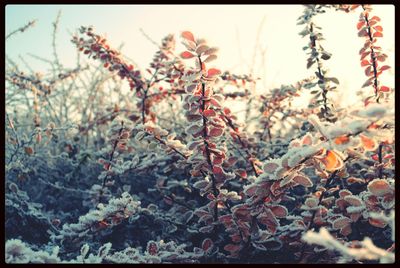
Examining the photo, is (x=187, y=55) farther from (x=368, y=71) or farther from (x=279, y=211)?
(x=368, y=71)

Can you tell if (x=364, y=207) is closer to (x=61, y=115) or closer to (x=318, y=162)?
(x=318, y=162)

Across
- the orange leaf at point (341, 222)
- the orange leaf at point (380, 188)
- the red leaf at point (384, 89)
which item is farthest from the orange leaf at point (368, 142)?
the red leaf at point (384, 89)

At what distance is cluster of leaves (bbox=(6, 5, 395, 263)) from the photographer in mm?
1341

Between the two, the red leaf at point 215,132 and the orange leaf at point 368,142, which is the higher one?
the red leaf at point 215,132

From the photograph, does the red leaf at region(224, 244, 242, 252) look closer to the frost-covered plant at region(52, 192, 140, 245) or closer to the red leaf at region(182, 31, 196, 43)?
the frost-covered plant at region(52, 192, 140, 245)

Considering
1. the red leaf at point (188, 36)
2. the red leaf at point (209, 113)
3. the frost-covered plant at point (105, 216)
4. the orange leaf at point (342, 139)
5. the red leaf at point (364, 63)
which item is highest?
the red leaf at point (364, 63)

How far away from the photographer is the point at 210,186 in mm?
1795

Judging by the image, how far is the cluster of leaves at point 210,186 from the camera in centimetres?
134

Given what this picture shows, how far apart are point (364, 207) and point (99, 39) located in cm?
173

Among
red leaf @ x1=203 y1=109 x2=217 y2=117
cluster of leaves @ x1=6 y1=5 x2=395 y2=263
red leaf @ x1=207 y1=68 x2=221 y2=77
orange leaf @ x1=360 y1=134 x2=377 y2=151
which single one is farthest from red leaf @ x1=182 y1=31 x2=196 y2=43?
orange leaf @ x1=360 y1=134 x2=377 y2=151

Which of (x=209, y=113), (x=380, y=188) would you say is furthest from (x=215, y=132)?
(x=380, y=188)

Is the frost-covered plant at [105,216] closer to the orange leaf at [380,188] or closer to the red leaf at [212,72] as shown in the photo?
the red leaf at [212,72]
